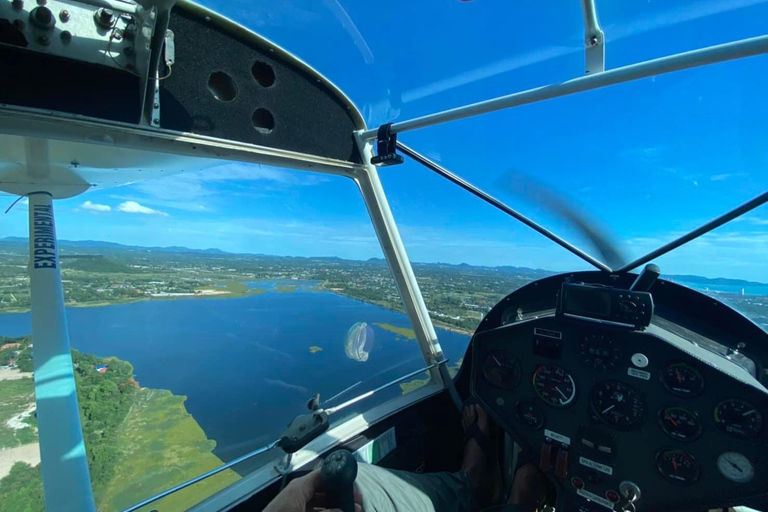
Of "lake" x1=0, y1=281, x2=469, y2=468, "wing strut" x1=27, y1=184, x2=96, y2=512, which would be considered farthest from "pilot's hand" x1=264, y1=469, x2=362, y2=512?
"wing strut" x1=27, y1=184, x2=96, y2=512

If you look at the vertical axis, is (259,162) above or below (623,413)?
above

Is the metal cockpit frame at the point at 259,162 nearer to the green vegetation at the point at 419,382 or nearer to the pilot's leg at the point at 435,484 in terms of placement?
the green vegetation at the point at 419,382

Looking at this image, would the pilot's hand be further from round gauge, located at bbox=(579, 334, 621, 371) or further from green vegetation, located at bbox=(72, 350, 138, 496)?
round gauge, located at bbox=(579, 334, 621, 371)

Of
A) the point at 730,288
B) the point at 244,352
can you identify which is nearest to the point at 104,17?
the point at 244,352

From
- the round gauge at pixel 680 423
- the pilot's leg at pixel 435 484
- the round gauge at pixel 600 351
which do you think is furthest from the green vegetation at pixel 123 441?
the round gauge at pixel 680 423

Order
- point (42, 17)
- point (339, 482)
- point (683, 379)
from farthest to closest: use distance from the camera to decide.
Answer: point (683, 379), point (339, 482), point (42, 17)

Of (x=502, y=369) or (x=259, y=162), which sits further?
(x=502, y=369)

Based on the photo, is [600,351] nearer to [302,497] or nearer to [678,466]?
[678,466]

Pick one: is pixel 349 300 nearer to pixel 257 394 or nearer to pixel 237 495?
pixel 257 394
